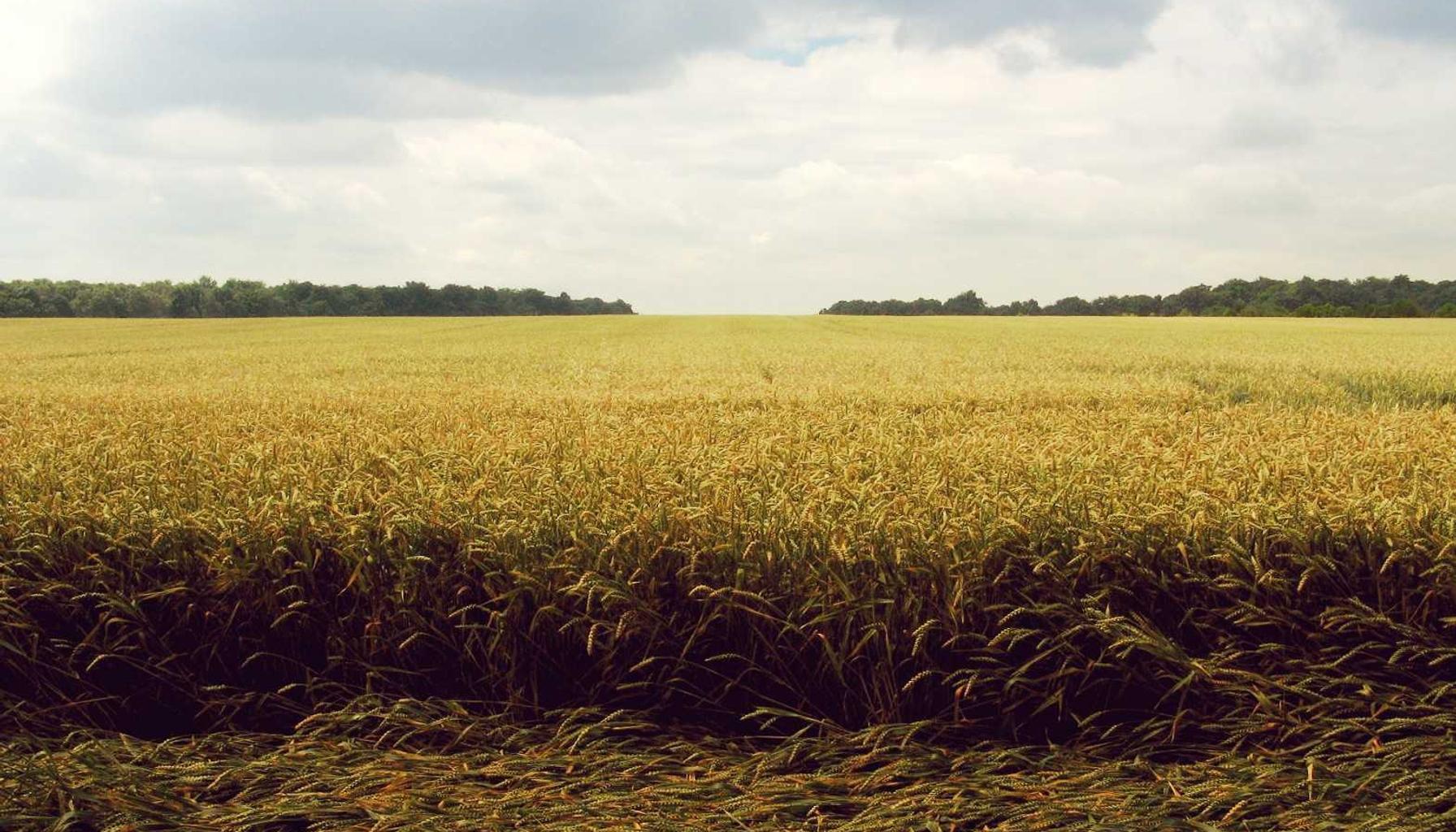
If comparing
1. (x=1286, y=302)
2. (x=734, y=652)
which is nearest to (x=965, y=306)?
(x=1286, y=302)

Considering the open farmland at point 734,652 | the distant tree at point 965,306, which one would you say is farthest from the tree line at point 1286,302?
the open farmland at point 734,652

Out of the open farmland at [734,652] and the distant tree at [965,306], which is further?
the distant tree at [965,306]

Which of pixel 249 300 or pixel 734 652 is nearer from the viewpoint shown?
pixel 734 652

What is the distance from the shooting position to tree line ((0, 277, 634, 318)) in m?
77.3

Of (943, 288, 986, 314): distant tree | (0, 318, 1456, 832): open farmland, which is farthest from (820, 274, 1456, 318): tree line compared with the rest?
(0, 318, 1456, 832): open farmland

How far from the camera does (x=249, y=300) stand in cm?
8756

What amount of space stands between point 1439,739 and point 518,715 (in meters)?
2.69

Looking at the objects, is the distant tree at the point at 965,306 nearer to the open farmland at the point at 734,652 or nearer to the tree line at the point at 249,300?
the tree line at the point at 249,300

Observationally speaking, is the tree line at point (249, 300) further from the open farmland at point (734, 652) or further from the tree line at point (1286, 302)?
the open farmland at point (734, 652)

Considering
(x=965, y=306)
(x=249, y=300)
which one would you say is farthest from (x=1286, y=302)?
(x=249, y=300)

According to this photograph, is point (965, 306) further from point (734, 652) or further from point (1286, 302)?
point (734, 652)

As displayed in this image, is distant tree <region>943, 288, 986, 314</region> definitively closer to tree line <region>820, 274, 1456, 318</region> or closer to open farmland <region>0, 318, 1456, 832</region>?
tree line <region>820, 274, 1456, 318</region>

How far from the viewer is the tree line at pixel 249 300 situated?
254ft

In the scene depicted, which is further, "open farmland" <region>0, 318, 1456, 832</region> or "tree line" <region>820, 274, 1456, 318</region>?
"tree line" <region>820, 274, 1456, 318</region>
